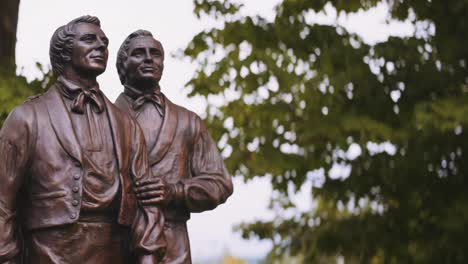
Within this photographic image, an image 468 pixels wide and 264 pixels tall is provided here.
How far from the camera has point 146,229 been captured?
18.5 feet

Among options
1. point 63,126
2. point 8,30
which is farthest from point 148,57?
point 8,30

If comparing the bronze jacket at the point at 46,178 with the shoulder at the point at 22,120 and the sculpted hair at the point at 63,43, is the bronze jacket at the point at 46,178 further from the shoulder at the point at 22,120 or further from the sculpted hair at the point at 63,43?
the sculpted hair at the point at 63,43

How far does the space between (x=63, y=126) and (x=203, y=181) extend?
3.03 feet

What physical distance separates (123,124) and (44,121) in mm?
449

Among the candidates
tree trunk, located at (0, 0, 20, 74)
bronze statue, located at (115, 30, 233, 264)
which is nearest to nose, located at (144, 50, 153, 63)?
bronze statue, located at (115, 30, 233, 264)

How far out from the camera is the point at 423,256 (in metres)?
13.1

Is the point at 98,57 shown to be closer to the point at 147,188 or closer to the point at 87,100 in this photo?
the point at 87,100

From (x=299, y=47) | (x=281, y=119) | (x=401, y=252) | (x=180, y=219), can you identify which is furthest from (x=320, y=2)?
(x=180, y=219)

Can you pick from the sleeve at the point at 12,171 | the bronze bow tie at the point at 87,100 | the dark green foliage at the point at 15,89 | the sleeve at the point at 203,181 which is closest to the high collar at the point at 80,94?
the bronze bow tie at the point at 87,100

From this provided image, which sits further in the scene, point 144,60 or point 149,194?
point 144,60

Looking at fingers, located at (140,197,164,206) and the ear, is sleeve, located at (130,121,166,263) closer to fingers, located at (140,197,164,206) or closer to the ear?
fingers, located at (140,197,164,206)

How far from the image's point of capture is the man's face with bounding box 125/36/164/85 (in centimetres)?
609

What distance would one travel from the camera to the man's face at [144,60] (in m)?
6.09

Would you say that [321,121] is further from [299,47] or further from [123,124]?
[123,124]
